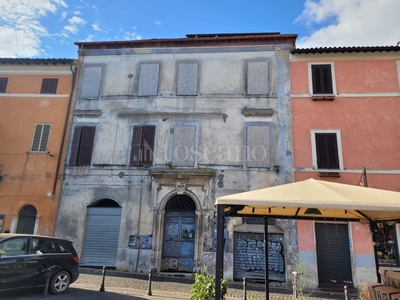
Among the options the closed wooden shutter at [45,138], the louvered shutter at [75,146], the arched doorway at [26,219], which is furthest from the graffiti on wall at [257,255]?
the closed wooden shutter at [45,138]

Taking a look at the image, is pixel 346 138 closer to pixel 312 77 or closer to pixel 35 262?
pixel 312 77

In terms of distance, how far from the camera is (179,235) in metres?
13.0

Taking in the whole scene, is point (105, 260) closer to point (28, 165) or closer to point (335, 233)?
point (28, 165)

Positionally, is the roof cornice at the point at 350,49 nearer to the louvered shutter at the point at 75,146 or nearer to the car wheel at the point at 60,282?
the louvered shutter at the point at 75,146

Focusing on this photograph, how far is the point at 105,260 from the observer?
1288cm

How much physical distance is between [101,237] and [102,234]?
14 centimetres

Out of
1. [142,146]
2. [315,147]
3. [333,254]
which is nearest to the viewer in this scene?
[333,254]

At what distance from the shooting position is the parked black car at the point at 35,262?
679 cm

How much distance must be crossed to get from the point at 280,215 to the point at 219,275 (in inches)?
115

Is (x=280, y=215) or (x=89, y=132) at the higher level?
(x=89, y=132)

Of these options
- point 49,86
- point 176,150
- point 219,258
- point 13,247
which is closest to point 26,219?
point 49,86

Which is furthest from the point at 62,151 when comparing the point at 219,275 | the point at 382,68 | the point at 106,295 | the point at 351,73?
the point at 382,68

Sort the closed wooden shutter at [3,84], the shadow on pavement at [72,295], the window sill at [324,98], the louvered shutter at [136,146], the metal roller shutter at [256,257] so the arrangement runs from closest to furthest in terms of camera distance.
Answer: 1. the shadow on pavement at [72,295]
2. the metal roller shutter at [256,257]
3. the window sill at [324,98]
4. the louvered shutter at [136,146]
5. the closed wooden shutter at [3,84]

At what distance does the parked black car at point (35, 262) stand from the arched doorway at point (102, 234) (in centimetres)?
482
